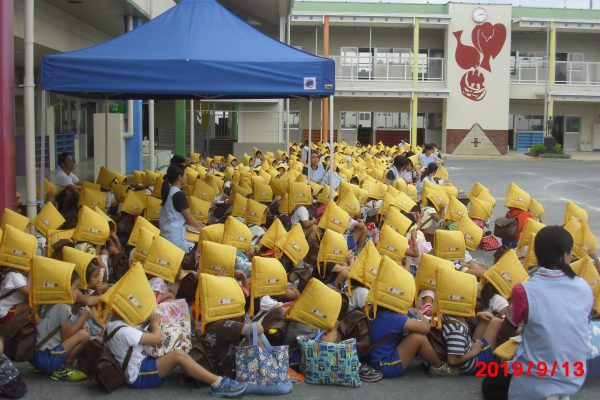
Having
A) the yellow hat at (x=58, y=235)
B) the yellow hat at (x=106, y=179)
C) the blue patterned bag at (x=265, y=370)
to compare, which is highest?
the yellow hat at (x=106, y=179)

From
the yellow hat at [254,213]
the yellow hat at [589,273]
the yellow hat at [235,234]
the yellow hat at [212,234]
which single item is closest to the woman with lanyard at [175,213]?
the yellow hat at [212,234]

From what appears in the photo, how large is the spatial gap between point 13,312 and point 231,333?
5.26ft

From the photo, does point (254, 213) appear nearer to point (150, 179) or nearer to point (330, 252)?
point (330, 252)

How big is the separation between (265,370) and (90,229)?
2.64m

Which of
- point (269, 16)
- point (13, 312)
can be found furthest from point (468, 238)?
point (269, 16)

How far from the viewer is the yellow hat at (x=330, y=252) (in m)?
6.88

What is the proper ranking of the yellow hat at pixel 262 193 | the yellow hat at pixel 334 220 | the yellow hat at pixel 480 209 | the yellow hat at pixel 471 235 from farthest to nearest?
the yellow hat at pixel 262 193, the yellow hat at pixel 480 209, the yellow hat at pixel 334 220, the yellow hat at pixel 471 235

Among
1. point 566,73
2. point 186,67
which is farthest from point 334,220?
point 566,73

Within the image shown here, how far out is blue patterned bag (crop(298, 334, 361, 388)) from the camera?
17.8ft

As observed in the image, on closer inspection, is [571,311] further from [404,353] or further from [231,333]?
[231,333]

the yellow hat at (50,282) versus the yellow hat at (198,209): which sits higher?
the yellow hat at (198,209)

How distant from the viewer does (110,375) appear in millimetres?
5207

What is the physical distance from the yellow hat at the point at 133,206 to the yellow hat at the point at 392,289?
14.0 ft

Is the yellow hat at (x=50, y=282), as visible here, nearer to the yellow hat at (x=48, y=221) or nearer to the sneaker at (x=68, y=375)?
the sneaker at (x=68, y=375)
